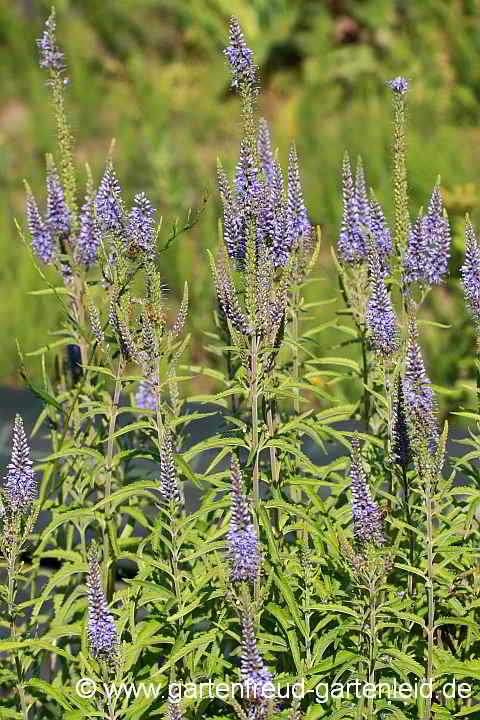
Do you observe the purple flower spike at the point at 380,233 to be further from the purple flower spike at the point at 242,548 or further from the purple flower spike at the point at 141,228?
the purple flower spike at the point at 242,548

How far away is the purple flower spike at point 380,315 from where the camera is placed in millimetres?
2906

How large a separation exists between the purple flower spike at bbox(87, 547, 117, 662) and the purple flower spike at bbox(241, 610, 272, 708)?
393 millimetres

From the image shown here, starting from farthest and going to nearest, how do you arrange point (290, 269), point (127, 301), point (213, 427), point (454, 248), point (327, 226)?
point (327, 226), point (454, 248), point (213, 427), point (290, 269), point (127, 301)

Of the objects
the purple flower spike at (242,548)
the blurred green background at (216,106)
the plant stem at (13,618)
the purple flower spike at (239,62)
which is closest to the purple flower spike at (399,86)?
the purple flower spike at (239,62)

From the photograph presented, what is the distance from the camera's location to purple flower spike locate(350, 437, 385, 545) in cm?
248

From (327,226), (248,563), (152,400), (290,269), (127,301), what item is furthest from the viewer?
(327,226)

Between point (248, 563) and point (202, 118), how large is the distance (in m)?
7.90

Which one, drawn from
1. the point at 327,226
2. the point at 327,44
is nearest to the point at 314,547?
the point at 327,226

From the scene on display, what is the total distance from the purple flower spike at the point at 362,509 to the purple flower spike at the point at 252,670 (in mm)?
371

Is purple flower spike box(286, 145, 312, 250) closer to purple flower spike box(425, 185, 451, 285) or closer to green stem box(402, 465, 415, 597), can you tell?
purple flower spike box(425, 185, 451, 285)

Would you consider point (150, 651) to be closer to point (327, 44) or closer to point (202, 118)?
point (202, 118)

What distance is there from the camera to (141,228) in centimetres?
283

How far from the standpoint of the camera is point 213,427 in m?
5.07
